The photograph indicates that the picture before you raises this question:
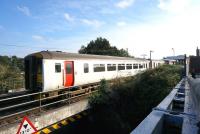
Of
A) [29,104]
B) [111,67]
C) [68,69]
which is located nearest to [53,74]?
[68,69]

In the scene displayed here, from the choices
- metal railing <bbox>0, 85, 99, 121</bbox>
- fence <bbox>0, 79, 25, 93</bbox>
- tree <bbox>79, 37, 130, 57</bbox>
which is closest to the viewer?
metal railing <bbox>0, 85, 99, 121</bbox>

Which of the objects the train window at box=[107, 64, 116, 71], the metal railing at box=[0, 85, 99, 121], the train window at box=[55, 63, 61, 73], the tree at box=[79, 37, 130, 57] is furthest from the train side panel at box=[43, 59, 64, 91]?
the tree at box=[79, 37, 130, 57]

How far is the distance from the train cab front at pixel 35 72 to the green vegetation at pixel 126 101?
3.19m

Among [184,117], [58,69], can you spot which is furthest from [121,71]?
[184,117]

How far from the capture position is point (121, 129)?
13.9 m

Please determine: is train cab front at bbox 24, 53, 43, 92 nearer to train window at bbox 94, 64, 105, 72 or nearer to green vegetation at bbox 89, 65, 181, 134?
green vegetation at bbox 89, 65, 181, 134

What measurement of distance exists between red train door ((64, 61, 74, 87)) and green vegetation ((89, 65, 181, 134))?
1919mm

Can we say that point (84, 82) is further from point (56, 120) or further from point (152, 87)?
point (56, 120)

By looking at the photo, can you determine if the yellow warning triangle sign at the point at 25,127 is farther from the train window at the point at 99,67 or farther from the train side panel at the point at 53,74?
the train window at the point at 99,67

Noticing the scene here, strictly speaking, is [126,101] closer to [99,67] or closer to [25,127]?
[99,67]

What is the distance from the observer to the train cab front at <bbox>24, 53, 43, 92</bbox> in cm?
1280

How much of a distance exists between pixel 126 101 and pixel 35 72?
6.95 meters

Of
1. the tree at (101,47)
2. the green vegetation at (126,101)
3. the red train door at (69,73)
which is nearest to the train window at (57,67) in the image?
the red train door at (69,73)

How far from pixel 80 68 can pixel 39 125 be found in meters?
6.96
